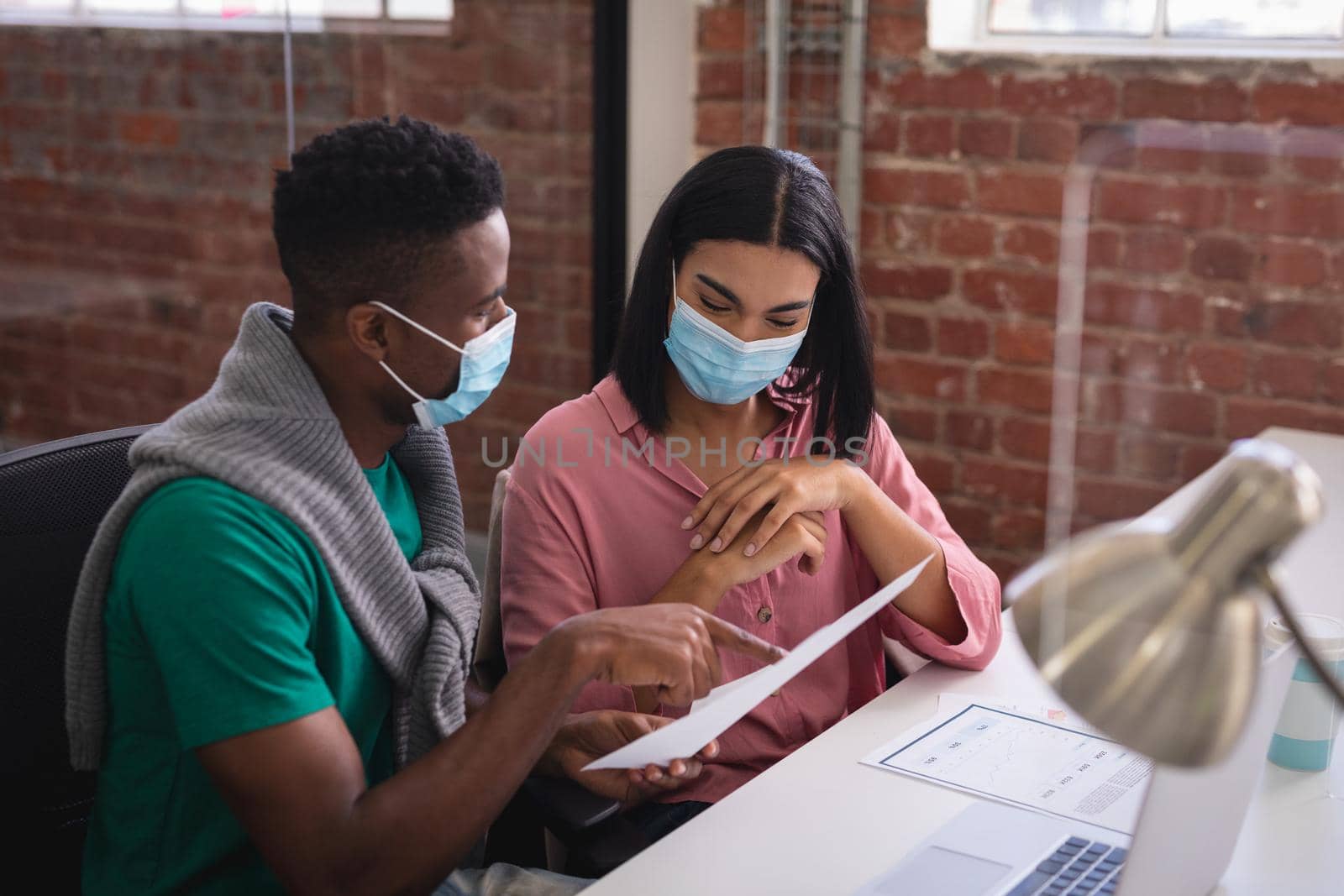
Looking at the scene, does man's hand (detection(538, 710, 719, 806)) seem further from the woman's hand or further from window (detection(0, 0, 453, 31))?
window (detection(0, 0, 453, 31))

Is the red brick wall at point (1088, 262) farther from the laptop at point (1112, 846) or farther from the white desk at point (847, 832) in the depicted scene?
the laptop at point (1112, 846)

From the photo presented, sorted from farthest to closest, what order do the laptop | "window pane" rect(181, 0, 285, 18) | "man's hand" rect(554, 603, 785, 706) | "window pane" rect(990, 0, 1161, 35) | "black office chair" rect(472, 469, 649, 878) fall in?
"window pane" rect(990, 0, 1161, 35)
"window pane" rect(181, 0, 285, 18)
"black office chair" rect(472, 469, 649, 878)
"man's hand" rect(554, 603, 785, 706)
the laptop

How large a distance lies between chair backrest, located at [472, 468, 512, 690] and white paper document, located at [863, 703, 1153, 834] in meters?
0.46

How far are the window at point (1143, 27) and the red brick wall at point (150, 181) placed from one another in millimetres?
920

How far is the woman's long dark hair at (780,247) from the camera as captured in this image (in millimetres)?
1427

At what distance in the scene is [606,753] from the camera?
129cm

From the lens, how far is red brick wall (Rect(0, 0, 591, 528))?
193cm

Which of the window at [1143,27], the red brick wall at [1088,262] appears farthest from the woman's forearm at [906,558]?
the window at [1143,27]

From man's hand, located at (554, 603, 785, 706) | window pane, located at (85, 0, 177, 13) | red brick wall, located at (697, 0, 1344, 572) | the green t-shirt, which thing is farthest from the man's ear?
red brick wall, located at (697, 0, 1344, 572)

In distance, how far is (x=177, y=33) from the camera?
6.76ft

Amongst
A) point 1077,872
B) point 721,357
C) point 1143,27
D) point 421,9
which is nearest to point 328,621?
point 721,357

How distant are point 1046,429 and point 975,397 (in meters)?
0.15

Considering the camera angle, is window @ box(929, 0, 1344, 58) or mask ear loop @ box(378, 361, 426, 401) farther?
window @ box(929, 0, 1344, 58)

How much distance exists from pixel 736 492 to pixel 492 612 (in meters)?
0.32
